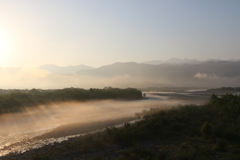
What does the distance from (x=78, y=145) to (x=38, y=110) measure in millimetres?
27716

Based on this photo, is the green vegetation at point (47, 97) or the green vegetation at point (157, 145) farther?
the green vegetation at point (47, 97)

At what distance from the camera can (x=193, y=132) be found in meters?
21.4

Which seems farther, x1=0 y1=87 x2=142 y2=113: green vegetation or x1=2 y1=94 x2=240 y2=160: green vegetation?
x1=0 y1=87 x2=142 y2=113: green vegetation

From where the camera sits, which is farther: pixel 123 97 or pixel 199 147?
pixel 123 97

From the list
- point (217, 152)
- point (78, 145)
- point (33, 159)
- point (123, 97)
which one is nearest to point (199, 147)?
point (217, 152)

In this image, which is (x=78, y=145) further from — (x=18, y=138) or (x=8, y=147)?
(x=18, y=138)

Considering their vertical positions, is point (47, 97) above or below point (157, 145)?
above

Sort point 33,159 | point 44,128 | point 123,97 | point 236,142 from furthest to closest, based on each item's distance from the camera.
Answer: point 123,97 → point 44,128 → point 236,142 → point 33,159

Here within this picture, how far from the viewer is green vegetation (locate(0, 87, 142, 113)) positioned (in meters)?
40.7

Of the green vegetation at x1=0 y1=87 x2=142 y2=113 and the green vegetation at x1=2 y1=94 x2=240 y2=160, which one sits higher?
the green vegetation at x1=0 y1=87 x2=142 y2=113

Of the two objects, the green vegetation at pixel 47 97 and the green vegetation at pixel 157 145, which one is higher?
the green vegetation at pixel 47 97

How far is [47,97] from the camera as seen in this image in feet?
177

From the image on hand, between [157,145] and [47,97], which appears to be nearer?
[157,145]

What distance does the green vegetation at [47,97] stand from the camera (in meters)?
40.7
